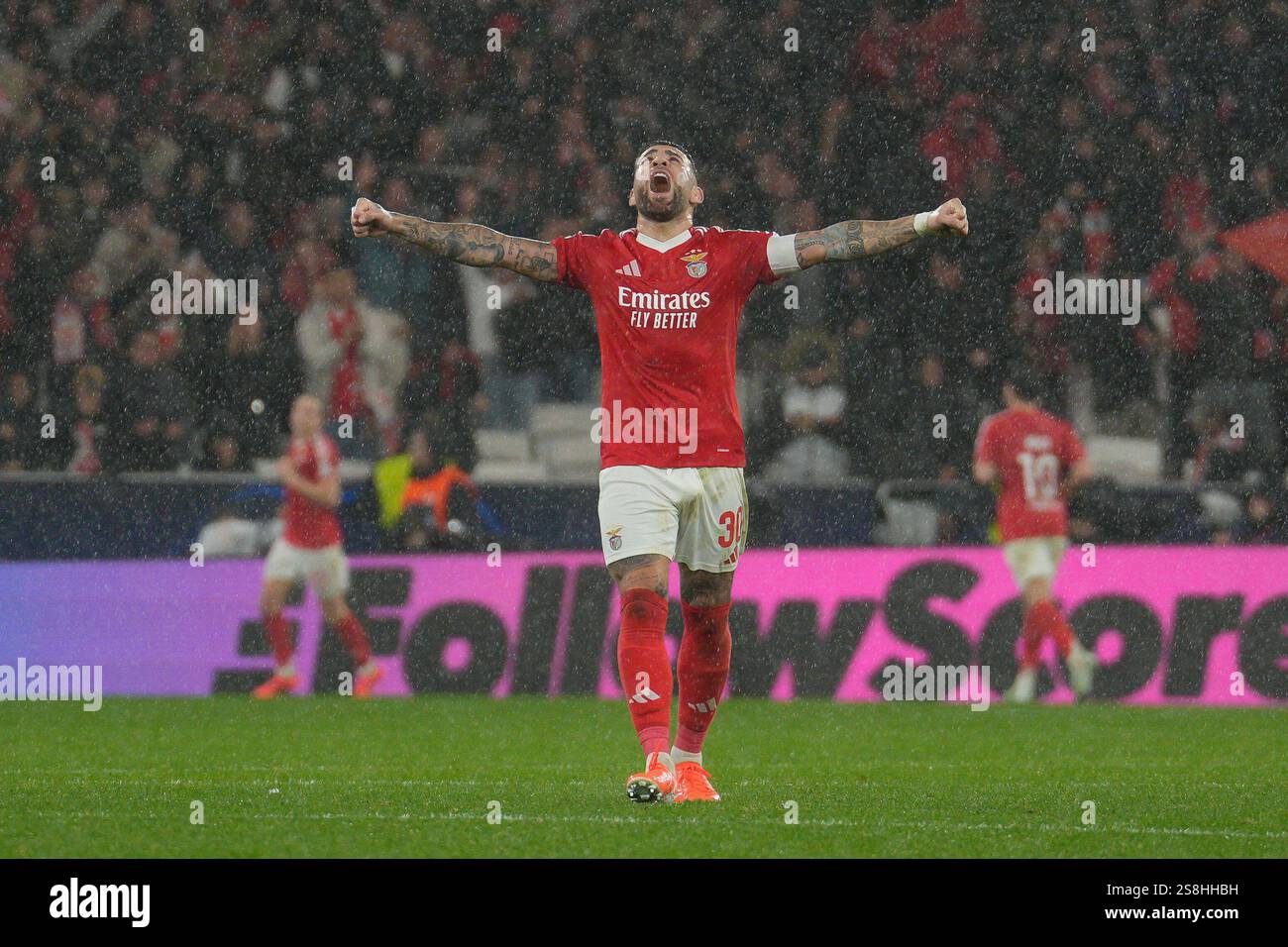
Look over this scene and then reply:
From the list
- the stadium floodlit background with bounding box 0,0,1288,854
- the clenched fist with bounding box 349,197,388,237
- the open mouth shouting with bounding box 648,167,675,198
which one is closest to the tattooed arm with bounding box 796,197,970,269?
the open mouth shouting with bounding box 648,167,675,198

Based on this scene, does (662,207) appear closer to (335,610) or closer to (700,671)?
(700,671)

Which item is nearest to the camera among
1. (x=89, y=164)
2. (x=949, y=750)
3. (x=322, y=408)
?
(x=949, y=750)

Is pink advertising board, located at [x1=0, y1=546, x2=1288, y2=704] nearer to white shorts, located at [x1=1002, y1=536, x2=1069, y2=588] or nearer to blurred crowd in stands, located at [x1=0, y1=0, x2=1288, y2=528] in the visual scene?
white shorts, located at [x1=1002, y1=536, x2=1069, y2=588]

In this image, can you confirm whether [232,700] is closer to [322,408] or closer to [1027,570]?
[322,408]

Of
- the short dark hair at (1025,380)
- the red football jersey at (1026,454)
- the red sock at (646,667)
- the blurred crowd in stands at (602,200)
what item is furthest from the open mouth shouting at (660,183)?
the blurred crowd in stands at (602,200)

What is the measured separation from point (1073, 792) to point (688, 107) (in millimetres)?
9814

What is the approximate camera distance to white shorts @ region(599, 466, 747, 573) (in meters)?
6.73

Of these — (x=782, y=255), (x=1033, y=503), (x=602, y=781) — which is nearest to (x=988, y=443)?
(x=1033, y=503)

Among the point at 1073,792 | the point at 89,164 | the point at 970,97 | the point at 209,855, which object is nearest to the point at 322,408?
the point at 89,164

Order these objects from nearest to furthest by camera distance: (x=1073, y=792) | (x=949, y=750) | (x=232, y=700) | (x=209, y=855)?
1. (x=209, y=855)
2. (x=1073, y=792)
3. (x=949, y=750)
4. (x=232, y=700)

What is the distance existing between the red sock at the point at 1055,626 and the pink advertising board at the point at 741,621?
0.57 feet

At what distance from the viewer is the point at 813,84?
Result: 16.4 metres

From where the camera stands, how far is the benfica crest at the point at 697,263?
6.99m

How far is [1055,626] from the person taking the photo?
12773 millimetres
